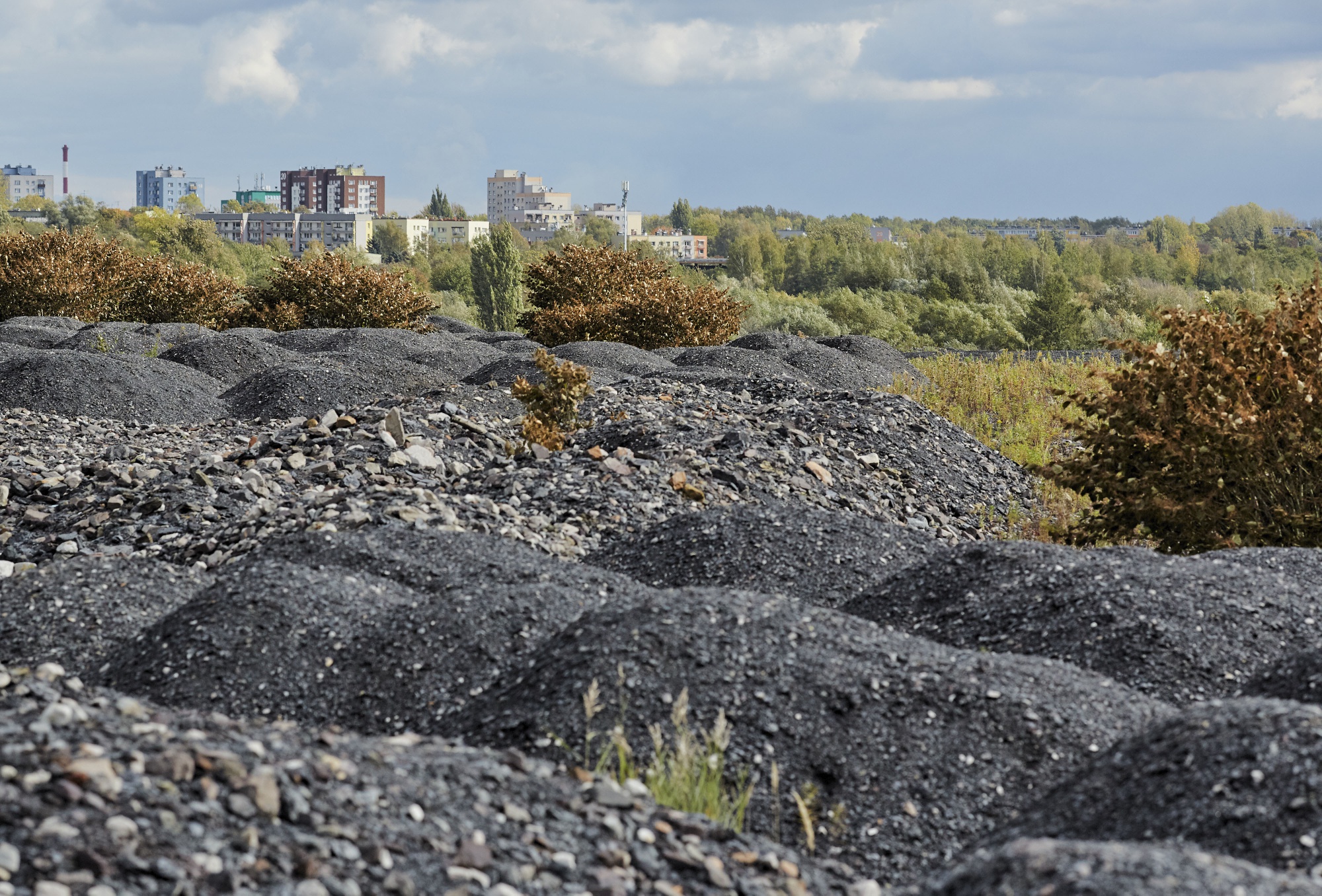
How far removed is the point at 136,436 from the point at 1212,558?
763 centimetres

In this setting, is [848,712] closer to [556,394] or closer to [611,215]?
[556,394]

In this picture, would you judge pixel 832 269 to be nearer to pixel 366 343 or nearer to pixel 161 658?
pixel 366 343

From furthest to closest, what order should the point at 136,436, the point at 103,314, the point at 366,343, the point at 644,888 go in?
the point at 103,314, the point at 366,343, the point at 136,436, the point at 644,888

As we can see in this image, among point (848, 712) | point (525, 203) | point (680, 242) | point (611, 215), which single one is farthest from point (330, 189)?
point (848, 712)

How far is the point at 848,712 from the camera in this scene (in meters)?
3.30

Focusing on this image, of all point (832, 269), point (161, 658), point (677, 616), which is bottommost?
point (161, 658)

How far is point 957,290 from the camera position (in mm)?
39188

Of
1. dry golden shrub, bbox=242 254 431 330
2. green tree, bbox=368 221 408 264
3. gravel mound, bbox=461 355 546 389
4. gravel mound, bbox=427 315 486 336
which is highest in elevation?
green tree, bbox=368 221 408 264

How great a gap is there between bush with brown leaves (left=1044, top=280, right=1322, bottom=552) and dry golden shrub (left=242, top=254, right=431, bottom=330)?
1378 centimetres

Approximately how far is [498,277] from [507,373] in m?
29.3

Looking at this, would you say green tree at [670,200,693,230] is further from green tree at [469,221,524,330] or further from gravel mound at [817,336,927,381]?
gravel mound at [817,336,927,381]

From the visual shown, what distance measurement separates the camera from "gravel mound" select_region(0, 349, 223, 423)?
10.4 meters

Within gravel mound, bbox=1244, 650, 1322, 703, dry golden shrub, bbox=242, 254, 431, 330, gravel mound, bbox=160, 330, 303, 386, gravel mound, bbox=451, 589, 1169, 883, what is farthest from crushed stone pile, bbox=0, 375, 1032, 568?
dry golden shrub, bbox=242, 254, 431, 330

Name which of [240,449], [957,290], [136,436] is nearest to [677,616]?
[240,449]
